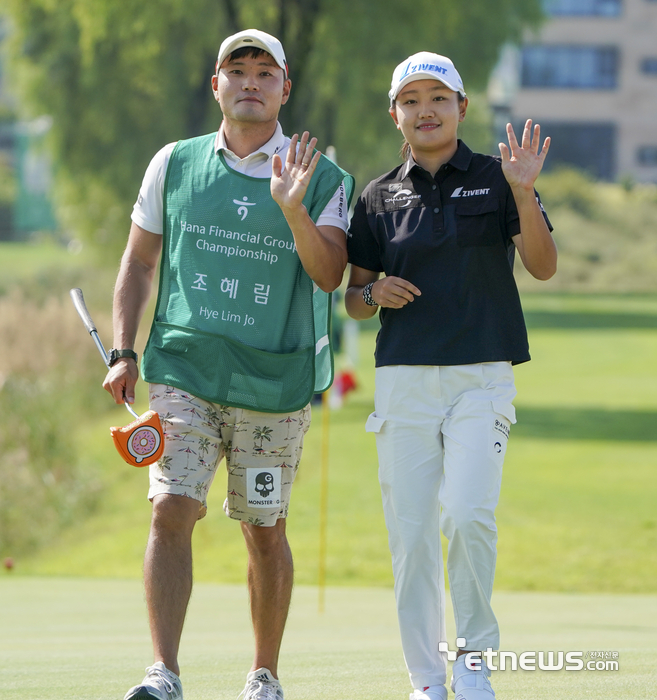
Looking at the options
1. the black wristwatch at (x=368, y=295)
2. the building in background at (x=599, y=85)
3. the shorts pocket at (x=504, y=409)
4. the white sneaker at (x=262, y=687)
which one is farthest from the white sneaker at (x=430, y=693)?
the building in background at (x=599, y=85)

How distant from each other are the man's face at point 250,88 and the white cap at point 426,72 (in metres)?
0.44

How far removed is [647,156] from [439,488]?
6298 centimetres

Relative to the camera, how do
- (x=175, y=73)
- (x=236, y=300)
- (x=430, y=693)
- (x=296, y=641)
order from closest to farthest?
(x=430, y=693) → (x=236, y=300) → (x=296, y=641) → (x=175, y=73)

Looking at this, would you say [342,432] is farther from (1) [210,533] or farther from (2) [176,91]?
(2) [176,91]

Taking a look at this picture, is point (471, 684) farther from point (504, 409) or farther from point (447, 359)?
point (447, 359)

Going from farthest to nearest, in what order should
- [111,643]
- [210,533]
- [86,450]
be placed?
[86,450] → [210,533] → [111,643]

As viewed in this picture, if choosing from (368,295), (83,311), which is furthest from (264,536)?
(83,311)

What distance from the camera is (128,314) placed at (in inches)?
167

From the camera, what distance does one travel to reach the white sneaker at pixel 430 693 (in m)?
3.72

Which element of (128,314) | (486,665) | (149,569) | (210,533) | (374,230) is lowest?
(210,533)

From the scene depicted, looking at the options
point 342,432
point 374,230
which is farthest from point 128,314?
point 342,432

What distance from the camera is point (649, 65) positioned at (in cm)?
6356

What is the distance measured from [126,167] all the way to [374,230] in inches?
750

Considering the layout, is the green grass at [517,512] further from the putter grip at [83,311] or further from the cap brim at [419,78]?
the cap brim at [419,78]
